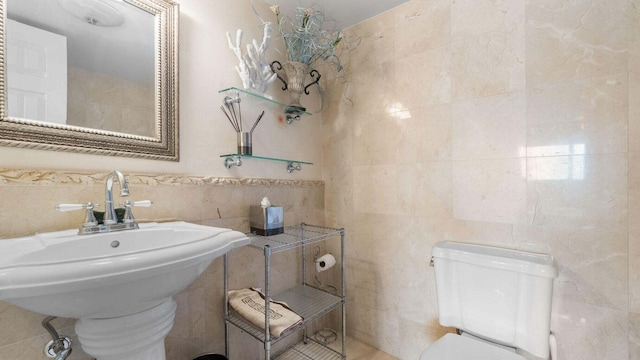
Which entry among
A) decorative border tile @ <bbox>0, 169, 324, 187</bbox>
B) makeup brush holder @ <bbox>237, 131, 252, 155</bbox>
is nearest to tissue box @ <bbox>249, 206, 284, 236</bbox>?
decorative border tile @ <bbox>0, 169, 324, 187</bbox>

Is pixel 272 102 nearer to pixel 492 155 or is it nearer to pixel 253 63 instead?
pixel 253 63

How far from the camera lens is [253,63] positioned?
4.27ft

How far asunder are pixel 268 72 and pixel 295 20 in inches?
17.6

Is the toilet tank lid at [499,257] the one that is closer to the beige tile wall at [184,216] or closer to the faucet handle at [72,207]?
the beige tile wall at [184,216]

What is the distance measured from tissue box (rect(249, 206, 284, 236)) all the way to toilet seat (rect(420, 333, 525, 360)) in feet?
2.65

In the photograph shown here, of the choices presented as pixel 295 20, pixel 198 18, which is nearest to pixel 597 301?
pixel 295 20

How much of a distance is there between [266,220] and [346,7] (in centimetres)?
129

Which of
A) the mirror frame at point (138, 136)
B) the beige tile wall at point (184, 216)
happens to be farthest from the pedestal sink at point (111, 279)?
the mirror frame at point (138, 136)

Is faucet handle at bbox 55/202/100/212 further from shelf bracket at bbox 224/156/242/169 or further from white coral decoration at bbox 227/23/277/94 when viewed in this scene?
white coral decoration at bbox 227/23/277/94

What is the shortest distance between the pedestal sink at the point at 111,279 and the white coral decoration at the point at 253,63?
0.77 meters

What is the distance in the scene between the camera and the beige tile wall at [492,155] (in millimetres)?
1022

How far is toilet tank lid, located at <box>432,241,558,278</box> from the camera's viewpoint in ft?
3.22

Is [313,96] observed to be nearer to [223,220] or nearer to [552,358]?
[223,220]

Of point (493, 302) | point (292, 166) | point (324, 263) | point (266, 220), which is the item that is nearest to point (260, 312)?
point (266, 220)
